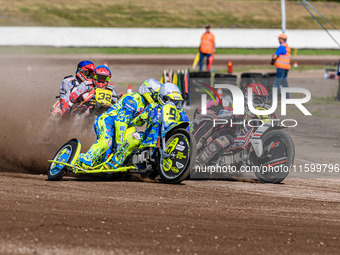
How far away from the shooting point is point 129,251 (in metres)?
5.88

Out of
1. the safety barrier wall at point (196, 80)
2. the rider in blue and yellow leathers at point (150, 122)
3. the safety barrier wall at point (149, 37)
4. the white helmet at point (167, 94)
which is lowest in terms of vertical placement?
the rider in blue and yellow leathers at point (150, 122)

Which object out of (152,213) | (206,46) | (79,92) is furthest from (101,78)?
(206,46)

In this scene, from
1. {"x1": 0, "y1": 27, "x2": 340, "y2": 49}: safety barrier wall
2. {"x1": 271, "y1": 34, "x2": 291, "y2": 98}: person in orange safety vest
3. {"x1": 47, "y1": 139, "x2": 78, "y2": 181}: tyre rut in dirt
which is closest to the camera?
{"x1": 47, "y1": 139, "x2": 78, "y2": 181}: tyre rut in dirt

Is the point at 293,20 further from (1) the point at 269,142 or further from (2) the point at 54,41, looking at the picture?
(1) the point at 269,142

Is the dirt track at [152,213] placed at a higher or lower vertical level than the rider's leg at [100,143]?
lower

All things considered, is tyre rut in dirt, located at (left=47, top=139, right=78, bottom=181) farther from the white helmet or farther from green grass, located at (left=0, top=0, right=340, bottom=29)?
green grass, located at (left=0, top=0, right=340, bottom=29)

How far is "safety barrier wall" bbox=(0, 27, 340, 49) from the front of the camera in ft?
Result: 125

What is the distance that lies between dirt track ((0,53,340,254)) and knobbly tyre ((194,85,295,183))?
0.88 ft

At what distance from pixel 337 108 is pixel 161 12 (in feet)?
105

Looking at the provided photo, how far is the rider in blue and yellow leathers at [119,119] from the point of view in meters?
10.1

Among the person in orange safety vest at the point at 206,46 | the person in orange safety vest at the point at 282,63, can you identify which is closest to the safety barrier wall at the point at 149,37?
the person in orange safety vest at the point at 206,46

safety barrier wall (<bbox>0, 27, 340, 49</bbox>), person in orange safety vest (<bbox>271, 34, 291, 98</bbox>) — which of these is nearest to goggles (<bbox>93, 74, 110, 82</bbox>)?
person in orange safety vest (<bbox>271, 34, 291, 98</bbox>)

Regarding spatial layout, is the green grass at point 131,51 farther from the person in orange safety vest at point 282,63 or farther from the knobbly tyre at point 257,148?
the knobbly tyre at point 257,148

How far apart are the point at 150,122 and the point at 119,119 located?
48 centimetres
